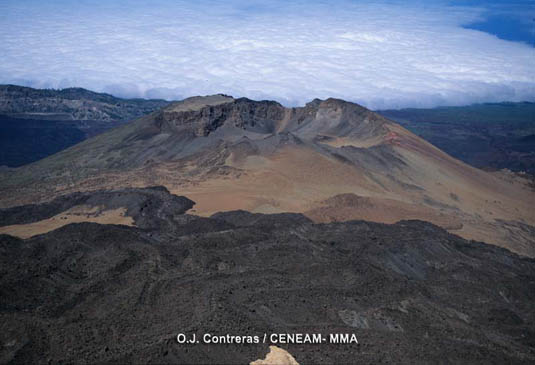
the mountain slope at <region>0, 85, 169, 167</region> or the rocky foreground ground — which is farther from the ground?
the mountain slope at <region>0, 85, 169, 167</region>

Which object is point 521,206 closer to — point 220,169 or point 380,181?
point 380,181

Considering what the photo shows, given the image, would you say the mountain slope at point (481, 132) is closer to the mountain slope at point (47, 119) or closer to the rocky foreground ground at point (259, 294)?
the rocky foreground ground at point (259, 294)

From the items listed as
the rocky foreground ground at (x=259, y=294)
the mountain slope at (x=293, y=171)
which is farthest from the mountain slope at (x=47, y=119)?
the rocky foreground ground at (x=259, y=294)

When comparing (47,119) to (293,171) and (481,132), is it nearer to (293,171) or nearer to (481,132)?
(293,171)

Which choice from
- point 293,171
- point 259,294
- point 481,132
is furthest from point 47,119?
point 481,132

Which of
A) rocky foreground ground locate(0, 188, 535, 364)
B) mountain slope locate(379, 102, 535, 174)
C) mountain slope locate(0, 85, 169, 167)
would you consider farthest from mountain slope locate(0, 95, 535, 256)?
mountain slope locate(379, 102, 535, 174)

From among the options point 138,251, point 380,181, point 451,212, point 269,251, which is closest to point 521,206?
point 451,212

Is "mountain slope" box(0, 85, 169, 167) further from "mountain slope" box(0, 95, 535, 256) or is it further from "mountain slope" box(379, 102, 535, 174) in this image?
"mountain slope" box(379, 102, 535, 174)
